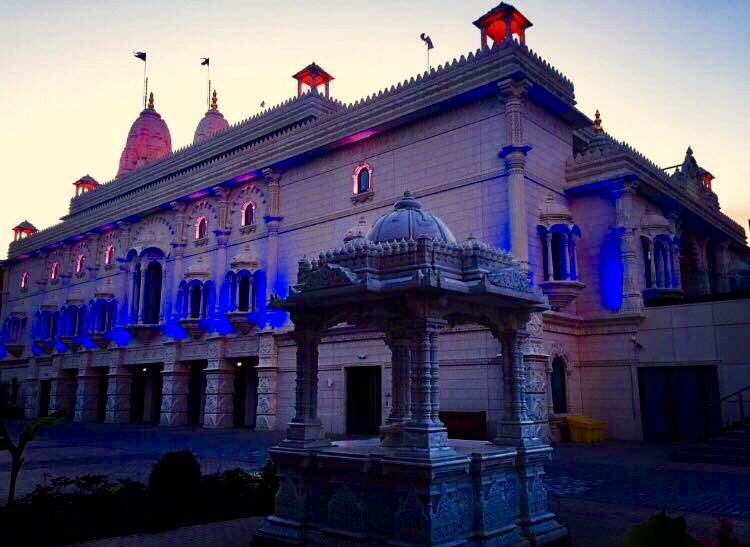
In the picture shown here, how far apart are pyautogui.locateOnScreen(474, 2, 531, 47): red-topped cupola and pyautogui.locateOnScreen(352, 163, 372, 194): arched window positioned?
248 inches

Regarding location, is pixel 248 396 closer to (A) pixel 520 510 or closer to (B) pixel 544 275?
(B) pixel 544 275

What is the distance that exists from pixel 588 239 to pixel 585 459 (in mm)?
9338

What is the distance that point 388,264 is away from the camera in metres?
7.58

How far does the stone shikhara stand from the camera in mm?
20094

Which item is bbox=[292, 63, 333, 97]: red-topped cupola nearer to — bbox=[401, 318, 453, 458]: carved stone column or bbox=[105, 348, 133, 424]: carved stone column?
bbox=[105, 348, 133, 424]: carved stone column

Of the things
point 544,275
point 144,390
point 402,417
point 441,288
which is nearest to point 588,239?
point 544,275

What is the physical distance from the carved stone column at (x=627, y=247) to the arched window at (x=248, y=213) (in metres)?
15.9

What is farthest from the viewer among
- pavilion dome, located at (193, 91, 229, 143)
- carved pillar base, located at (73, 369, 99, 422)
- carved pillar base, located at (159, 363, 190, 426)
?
pavilion dome, located at (193, 91, 229, 143)

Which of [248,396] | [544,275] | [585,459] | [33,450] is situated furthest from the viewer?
[248,396]

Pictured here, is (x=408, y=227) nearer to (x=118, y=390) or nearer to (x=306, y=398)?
(x=306, y=398)

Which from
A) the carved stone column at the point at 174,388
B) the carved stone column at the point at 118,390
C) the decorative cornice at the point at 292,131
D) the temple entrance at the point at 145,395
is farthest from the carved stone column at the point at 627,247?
the carved stone column at the point at 118,390

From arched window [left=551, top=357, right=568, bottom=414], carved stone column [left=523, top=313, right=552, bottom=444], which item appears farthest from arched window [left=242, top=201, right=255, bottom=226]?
arched window [left=551, top=357, right=568, bottom=414]

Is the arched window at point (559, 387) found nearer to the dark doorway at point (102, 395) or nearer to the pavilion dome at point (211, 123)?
the dark doorway at point (102, 395)

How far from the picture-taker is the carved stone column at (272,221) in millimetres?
27188
